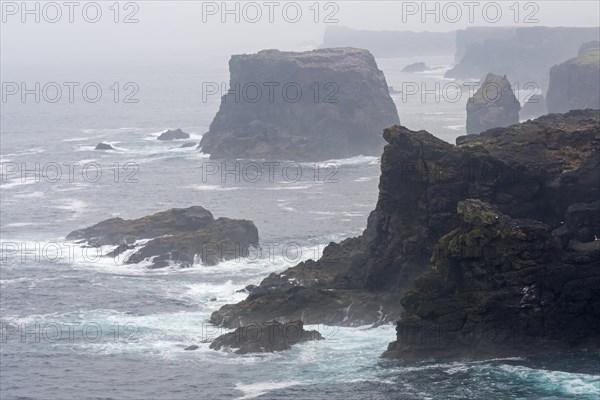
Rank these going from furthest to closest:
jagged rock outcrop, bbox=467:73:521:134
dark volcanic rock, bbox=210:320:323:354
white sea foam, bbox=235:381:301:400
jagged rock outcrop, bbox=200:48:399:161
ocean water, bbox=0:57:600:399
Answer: jagged rock outcrop, bbox=467:73:521:134 < jagged rock outcrop, bbox=200:48:399:161 < dark volcanic rock, bbox=210:320:323:354 < ocean water, bbox=0:57:600:399 < white sea foam, bbox=235:381:301:400

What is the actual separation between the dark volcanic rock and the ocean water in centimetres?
104

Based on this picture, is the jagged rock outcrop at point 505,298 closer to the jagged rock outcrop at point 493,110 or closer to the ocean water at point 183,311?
the ocean water at point 183,311

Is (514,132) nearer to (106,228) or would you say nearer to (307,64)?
(106,228)

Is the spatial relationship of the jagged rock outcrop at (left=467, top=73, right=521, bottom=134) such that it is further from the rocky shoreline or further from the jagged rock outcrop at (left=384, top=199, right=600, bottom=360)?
the jagged rock outcrop at (left=384, top=199, right=600, bottom=360)

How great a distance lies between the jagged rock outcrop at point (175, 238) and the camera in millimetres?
118625

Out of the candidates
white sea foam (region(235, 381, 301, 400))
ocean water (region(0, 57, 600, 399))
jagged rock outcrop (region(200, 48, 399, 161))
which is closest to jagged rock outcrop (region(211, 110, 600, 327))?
ocean water (region(0, 57, 600, 399))

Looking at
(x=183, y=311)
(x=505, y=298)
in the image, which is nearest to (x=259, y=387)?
(x=505, y=298)

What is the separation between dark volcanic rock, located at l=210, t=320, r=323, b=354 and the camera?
292ft

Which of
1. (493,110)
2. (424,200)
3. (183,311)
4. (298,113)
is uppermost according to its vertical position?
(493,110)

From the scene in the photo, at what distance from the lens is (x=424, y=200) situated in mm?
93562

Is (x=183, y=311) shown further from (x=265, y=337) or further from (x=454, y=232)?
(x=454, y=232)

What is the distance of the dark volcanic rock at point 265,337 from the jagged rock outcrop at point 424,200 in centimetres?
375

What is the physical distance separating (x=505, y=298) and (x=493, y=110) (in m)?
115

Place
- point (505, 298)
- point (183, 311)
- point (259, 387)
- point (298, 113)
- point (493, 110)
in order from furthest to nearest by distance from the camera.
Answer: point (493, 110) → point (298, 113) → point (183, 311) → point (505, 298) → point (259, 387)
